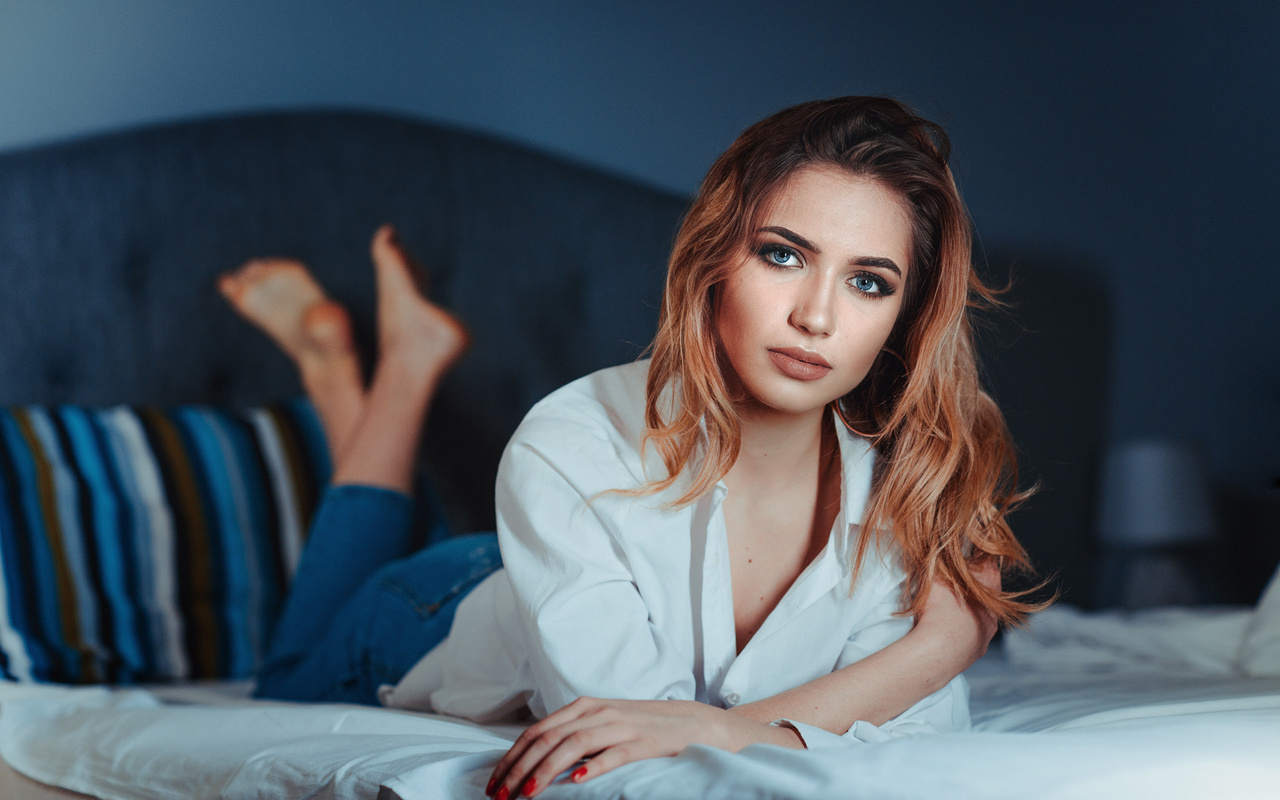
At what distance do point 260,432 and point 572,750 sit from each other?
4.09ft

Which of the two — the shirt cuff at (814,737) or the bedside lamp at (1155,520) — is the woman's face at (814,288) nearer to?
the shirt cuff at (814,737)

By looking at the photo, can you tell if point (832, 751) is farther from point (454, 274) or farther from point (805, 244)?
point (454, 274)

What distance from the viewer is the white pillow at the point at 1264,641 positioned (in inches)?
47.9

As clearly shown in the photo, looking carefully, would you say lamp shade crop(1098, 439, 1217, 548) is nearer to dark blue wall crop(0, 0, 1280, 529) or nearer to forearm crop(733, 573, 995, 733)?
dark blue wall crop(0, 0, 1280, 529)

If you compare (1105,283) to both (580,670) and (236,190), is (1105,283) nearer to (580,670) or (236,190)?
(580,670)

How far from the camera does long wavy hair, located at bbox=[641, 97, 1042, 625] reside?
2.80ft

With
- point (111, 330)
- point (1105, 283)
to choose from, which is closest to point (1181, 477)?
point (1105, 283)

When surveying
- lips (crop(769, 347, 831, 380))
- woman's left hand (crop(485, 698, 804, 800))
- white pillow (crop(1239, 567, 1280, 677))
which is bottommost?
white pillow (crop(1239, 567, 1280, 677))

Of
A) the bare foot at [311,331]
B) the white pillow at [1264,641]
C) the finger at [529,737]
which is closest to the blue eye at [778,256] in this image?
the finger at [529,737]

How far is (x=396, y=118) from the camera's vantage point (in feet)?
6.23

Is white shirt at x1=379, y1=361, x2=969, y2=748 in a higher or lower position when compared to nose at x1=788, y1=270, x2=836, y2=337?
lower

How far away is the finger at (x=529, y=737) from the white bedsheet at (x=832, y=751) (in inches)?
1.2

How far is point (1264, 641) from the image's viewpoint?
4.14ft

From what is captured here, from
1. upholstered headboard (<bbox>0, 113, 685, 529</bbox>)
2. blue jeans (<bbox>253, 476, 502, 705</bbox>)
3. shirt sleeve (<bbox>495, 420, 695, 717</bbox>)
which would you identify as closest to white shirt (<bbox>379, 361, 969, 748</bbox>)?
shirt sleeve (<bbox>495, 420, 695, 717</bbox>)
